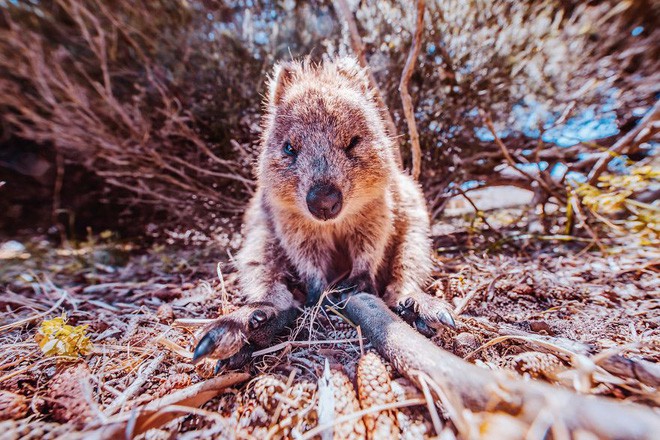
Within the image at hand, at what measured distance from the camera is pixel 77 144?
4.23 metres

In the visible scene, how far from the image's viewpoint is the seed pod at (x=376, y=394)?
1.19m

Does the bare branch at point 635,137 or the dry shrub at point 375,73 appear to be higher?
the dry shrub at point 375,73

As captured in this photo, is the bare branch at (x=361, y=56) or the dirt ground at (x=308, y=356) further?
the bare branch at (x=361, y=56)

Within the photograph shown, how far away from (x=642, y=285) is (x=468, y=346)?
208cm

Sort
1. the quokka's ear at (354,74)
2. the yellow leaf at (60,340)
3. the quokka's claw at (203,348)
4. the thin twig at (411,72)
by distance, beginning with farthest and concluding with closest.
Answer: the quokka's ear at (354,74)
the thin twig at (411,72)
the yellow leaf at (60,340)
the quokka's claw at (203,348)

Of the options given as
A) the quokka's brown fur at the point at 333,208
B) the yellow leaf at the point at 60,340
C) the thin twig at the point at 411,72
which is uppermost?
the thin twig at the point at 411,72

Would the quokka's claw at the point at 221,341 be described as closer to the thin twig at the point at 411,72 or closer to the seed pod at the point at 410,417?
the seed pod at the point at 410,417

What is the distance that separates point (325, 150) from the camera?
2.18m

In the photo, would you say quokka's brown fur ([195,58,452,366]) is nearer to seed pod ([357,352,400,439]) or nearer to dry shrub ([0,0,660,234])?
seed pod ([357,352,400,439])

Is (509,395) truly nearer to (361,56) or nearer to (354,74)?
(354,74)

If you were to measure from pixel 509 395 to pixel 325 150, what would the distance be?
171 centimetres

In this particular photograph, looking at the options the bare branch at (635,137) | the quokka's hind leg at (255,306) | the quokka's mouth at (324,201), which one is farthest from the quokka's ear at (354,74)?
the bare branch at (635,137)

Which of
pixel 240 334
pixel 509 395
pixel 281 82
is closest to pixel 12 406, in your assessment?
pixel 240 334

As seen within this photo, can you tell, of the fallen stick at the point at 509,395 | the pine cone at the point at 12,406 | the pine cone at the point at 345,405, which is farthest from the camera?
the pine cone at the point at 12,406
